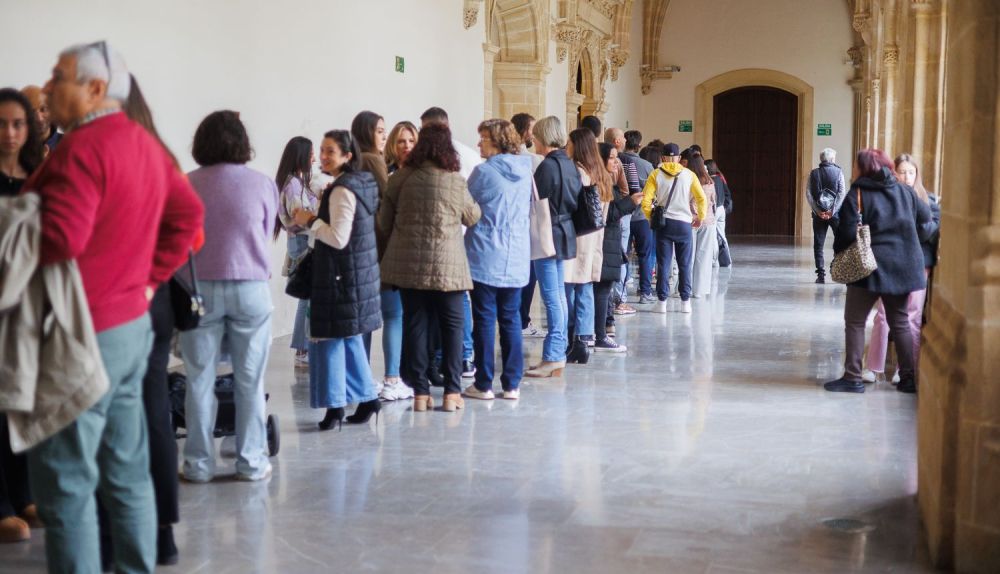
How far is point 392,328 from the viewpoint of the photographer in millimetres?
6238

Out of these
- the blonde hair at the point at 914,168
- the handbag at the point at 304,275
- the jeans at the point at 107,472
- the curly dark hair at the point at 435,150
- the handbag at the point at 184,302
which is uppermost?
the curly dark hair at the point at 435,150

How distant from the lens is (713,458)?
5.11 metres

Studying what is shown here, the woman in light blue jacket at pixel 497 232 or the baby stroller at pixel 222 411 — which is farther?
the woman in light blue jacket at pixel 497 232

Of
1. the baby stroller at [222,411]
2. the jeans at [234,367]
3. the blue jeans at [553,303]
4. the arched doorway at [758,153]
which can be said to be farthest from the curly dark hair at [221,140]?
the arched doorway at [758,153]

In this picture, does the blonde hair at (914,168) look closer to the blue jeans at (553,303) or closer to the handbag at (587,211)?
the handbag at (587,211)

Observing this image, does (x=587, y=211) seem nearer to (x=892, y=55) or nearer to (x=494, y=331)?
(x=494, y=331)

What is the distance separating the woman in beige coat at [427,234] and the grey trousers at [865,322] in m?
2.16

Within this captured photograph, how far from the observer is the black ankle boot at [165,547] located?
3670 mm

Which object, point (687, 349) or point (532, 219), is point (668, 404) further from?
point (687, 349)

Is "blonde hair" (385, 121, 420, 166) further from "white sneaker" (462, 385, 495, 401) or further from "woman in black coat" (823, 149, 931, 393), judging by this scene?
"woman in black coat" (823, 149, 931, 393)

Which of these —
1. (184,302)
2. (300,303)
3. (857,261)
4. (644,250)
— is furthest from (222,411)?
(644,250)

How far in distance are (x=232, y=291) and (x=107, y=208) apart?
1.67 metres

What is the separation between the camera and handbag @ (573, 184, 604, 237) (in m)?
6.93

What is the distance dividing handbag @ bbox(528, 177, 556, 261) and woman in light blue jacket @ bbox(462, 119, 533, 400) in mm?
421
